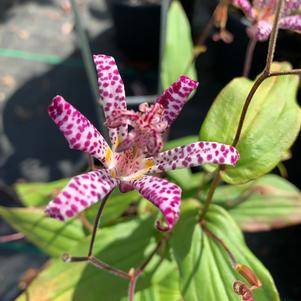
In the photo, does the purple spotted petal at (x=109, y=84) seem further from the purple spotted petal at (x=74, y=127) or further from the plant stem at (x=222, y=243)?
the plant stem at (x=222, y=243)

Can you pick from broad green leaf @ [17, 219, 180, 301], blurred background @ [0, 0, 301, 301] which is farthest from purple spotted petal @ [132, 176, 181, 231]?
blurred background @ [0, 0, 301, 301]

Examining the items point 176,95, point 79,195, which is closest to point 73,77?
point 176,95

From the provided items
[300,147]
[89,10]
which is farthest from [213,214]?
[89,10]

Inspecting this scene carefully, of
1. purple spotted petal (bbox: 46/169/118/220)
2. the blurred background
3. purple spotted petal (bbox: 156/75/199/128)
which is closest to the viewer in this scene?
purple spotted petal (bbox: 46/169/118/220)

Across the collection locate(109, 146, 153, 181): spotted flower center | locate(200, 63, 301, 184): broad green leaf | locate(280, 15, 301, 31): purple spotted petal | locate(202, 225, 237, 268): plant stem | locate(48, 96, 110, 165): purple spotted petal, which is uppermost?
locate(280, 15, 301, 31): purple spotted petal

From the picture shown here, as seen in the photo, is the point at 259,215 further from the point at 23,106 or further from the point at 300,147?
the point at 23,106

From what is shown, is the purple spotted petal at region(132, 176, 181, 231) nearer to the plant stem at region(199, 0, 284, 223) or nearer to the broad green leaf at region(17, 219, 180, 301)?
the plant stem at region(199, 0, 284, 223)

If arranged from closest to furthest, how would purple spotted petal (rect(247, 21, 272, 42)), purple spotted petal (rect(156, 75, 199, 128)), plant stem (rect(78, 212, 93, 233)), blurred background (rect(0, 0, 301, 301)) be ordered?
purple spotted petal (rect(156, 75, 199, 128)) → purple spotted petal (rect(247, 21, 272, 42)) → plant stem (rect(78, 212, 93, 233)) → blurred background (rect(0, 0, 301, 301))
